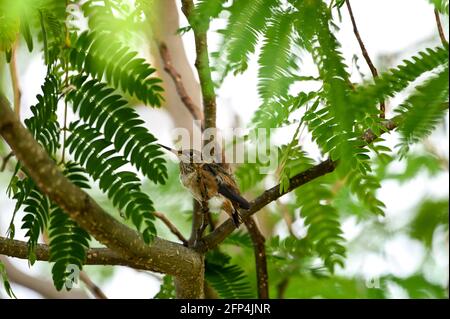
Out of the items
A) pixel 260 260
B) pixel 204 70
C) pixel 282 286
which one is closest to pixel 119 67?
pixel 204 70

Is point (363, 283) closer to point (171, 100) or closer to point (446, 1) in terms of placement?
point (171, 100)

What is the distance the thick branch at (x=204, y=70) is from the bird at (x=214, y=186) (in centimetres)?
17

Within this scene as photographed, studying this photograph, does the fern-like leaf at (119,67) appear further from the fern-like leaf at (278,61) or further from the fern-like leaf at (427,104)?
the fern-like leaf at (427,104)

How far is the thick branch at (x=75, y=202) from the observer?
1605mm

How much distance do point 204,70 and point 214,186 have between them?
0.78 m

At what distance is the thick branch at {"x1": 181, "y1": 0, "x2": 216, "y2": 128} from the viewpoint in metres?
2.03

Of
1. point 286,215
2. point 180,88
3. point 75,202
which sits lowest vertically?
point 75,202

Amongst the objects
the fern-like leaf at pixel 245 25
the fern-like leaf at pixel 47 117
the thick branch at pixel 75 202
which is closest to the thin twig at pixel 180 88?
the thick branch at pixel 75 202

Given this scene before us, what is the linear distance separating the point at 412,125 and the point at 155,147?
76 cm

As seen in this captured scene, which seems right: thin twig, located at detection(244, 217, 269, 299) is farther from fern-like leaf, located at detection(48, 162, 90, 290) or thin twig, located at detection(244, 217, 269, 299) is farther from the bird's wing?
fern-like leaf, located at detection(48, 162, 90, 290)

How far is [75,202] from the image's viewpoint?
1.73 metres

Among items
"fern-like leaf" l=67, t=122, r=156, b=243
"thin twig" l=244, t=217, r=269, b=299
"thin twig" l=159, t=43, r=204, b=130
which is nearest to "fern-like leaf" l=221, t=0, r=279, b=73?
"fern-like leaf" l=67, t=122, r=156, b=243

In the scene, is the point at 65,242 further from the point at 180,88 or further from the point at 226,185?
the point at 180,88

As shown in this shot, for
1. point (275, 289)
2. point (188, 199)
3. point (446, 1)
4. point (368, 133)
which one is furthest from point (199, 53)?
point (188, 199)
